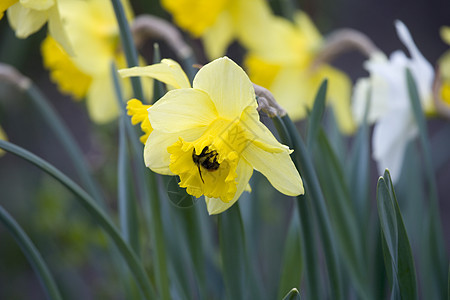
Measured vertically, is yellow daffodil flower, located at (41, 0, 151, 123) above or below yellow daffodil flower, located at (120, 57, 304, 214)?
above

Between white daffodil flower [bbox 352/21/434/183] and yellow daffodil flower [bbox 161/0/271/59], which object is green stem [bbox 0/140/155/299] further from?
yellow daffodil flower [bbox 161/0/271/59]

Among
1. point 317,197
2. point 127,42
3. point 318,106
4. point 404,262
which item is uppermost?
point 127,42

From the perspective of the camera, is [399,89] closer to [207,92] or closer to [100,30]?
[207,92]

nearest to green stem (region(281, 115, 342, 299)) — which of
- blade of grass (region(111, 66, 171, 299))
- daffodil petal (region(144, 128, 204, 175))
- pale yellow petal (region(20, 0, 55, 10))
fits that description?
daffodil petal (region(144, 128, 204, 175))

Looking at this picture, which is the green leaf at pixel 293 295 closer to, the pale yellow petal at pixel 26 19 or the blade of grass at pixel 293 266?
the blade of grass at pixel 293 266

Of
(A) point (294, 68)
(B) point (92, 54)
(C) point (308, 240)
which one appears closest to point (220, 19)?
(A) point (294, 68)

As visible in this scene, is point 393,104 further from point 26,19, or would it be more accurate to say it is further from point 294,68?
point 26,19

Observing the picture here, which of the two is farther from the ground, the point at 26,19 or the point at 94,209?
the point at 26,19
